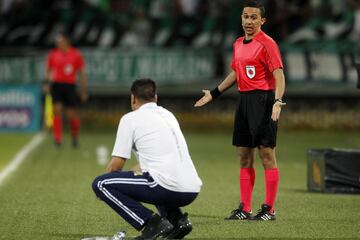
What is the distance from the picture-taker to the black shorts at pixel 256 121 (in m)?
11.3

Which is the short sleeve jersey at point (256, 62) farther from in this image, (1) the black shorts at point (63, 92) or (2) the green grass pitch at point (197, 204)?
(1) the black shorts at point (63, 92)

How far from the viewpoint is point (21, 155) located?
2000cm

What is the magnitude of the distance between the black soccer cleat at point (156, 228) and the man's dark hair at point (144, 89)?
930 mm

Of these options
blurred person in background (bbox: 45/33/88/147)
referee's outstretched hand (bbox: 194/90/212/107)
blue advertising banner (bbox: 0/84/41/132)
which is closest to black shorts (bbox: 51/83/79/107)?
blurred person in background (bbox: 45/33/88/147)

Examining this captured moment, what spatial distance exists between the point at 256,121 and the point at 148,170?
7.40 feet

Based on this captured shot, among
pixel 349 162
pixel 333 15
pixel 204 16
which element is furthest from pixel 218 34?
pixel 349 162

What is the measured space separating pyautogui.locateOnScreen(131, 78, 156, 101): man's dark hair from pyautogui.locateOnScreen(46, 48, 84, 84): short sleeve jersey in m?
13.1

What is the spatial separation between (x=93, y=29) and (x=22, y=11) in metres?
1.72

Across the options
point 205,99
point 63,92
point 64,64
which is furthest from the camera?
point 63,92

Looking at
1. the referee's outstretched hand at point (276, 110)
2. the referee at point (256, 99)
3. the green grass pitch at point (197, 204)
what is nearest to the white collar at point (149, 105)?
the green grass pitch at point (197, 204)

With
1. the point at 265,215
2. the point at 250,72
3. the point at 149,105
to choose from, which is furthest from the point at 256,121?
the point at 149,105

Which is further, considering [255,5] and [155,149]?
[255,5]

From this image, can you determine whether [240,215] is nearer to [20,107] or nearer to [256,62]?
[256,62]

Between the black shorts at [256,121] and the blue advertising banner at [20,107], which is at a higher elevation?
the black shorts at [256,121]
